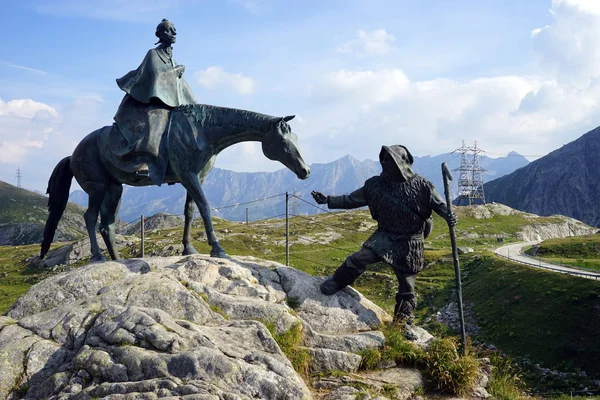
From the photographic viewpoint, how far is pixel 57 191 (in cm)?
1372

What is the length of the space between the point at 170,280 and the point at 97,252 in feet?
11.9

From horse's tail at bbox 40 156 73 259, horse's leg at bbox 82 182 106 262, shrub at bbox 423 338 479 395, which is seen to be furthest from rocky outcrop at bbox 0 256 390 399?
horse's tail at bbox 40 156 73 259

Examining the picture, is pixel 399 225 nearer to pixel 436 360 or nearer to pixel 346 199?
pixel 346 199

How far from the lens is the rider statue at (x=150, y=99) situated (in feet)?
39.6

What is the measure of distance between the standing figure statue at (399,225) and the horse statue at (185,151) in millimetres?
1995

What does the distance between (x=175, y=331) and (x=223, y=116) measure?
572 centimetres

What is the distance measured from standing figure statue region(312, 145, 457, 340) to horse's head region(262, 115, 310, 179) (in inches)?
36.6

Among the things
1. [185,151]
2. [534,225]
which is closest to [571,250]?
[534,225]

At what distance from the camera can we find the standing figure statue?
1120 cm

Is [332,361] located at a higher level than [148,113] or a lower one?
lower

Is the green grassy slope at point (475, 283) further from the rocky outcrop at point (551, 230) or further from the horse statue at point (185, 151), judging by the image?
the horse statue at point (185, 151)

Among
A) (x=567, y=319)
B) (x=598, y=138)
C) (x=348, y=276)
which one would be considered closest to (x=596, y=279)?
(x=567, y=319)

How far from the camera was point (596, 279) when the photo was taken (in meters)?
34.8

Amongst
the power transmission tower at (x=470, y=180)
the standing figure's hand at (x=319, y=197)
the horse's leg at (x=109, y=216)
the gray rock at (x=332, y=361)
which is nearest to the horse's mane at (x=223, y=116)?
the standing figure's hand at (x=319, y=197)
